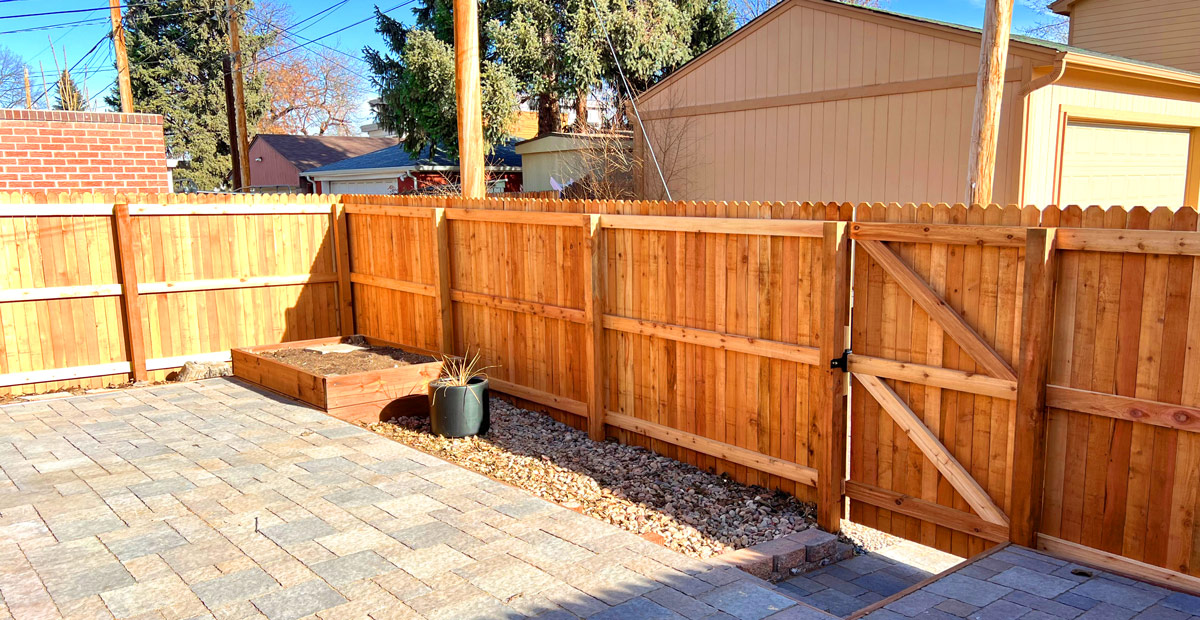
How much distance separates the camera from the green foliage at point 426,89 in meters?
19.6

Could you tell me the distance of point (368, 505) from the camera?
5.29 m

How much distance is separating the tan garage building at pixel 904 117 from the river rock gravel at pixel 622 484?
5736mm

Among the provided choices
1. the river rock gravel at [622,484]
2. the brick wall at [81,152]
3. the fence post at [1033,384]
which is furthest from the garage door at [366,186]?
the fence post at [1033,384]

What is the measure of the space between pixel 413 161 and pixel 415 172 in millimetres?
896

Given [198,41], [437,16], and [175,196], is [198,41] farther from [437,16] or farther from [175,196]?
[175,196]

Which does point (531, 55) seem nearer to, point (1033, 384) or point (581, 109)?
point (581, 109)

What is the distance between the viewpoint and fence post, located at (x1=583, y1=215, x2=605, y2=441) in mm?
7004

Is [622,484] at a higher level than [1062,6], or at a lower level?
lower

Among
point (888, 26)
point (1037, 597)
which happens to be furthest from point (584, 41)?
point (1037, 597)

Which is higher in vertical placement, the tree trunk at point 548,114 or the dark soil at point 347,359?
the tree trunk at point 548,114

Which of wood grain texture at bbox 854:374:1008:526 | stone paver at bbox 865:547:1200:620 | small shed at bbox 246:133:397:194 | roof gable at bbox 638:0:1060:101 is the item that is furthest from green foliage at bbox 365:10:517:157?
stone paver at bbox 865:547:1200:620

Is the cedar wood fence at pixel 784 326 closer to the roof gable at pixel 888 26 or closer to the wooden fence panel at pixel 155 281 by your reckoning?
the wooden fence panel at pixel 155 281

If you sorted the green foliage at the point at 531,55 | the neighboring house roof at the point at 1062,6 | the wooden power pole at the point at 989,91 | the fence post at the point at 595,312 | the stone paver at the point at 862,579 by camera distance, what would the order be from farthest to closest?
1. the green foliage at the point at 531,55
2. the neighboring house roof at the point at 1062,6
3. the wooden power pole at the point at 989,91
4. the fence post at the point at 595,312
5. the stone paver at the point at 862,579

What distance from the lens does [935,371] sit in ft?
15.8
